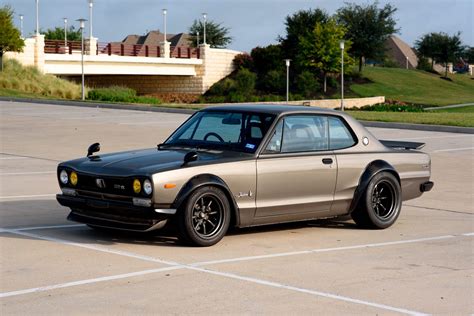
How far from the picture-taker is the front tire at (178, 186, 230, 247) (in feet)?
29.9

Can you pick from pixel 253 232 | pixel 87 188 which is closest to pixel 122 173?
pixel 87 188

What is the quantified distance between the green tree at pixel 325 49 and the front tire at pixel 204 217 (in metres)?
64.5

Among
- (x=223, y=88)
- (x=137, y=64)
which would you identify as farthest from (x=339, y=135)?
(x=223, y=88)

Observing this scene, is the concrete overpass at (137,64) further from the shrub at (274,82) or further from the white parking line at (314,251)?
the white parking line at (314,251)

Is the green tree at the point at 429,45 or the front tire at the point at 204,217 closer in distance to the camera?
the front tire at the point at 204,217

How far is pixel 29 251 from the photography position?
887 centimetres

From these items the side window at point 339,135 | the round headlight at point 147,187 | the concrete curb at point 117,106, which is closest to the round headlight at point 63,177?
the round headlight at point 147,187

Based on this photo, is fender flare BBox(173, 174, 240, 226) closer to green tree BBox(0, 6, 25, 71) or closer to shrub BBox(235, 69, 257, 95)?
green tree BBox(0, 6, 25, 71)

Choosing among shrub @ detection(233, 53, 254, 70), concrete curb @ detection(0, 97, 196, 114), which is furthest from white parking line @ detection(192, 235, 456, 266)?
shrub @ detection(233, 53, 254, 70)

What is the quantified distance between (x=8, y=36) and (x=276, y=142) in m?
51.8

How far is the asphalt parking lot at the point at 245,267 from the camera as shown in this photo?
698 centimetres

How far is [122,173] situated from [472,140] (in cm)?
1788

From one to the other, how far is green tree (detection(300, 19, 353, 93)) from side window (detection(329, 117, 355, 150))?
6267 cm

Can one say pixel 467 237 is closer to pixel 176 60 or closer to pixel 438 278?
pixel 438 278
